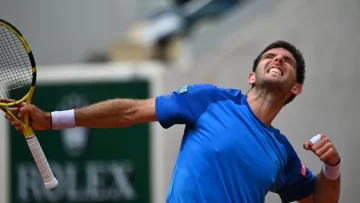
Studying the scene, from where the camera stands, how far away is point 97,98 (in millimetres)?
10906

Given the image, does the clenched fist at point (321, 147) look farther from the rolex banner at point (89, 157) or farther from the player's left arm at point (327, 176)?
the rolex banner at point (89, 157)

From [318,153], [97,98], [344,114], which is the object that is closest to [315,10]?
[344,114]

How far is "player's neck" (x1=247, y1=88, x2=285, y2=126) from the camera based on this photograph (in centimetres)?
509

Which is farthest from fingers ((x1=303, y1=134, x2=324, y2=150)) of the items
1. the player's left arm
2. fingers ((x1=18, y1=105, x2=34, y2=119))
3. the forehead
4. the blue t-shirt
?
fingers ((x1=18, y1=105, x2=34, y2=119))

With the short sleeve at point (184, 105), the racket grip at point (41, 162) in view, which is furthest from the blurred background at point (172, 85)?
the racket grip at point (41, 162)

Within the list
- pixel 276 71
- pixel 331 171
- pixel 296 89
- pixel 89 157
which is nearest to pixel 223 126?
pixel 276 71

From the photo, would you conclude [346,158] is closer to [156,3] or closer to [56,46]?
[156,3]

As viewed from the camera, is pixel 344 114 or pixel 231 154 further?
pixel 344 114

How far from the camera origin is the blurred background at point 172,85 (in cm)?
957

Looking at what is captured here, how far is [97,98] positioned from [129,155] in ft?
2.72

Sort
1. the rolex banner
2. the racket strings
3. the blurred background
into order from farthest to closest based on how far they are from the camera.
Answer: the rolex banner → the blurred background → the racket strings

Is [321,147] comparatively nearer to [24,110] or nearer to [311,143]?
[311,143]

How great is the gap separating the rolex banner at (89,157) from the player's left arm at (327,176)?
554 cm

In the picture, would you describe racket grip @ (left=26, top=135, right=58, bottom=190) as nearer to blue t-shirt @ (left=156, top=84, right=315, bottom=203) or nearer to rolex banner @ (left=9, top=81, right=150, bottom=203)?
blue t-shirt @ (left=156, top=84, right=315, bottom=203)
